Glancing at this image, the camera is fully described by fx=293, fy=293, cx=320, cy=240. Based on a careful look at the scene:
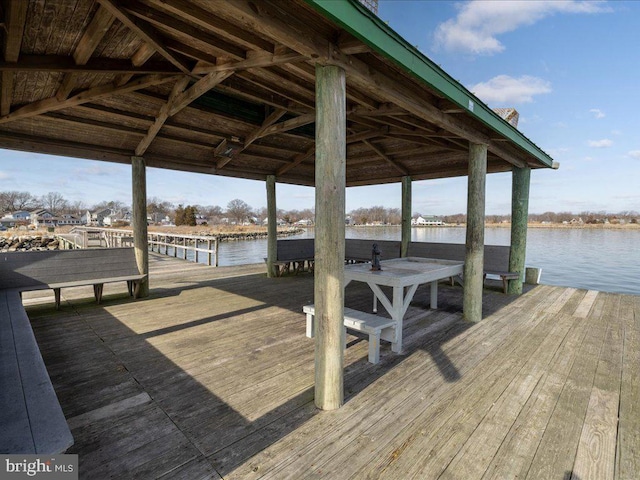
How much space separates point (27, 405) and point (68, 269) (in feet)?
14.6

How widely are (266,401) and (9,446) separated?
1525mm

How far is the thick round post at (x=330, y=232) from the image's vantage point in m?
2.29

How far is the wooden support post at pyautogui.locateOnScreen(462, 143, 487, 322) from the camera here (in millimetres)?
4402

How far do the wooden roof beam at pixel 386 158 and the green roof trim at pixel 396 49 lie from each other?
2.70 m

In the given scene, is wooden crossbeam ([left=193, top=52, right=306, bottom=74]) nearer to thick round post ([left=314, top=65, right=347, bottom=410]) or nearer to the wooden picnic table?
thick round post ([left=314, top=65, right=347, bottom=410])

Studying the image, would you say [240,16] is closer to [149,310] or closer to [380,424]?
[380,424]

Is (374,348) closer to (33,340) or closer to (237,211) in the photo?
(33,340)

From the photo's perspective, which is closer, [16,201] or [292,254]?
[292,254]

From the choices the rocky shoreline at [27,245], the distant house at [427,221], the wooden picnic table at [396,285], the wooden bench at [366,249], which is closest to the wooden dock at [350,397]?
the wooden picnic table at [396,285]

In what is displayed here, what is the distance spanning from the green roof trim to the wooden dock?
8.94ft

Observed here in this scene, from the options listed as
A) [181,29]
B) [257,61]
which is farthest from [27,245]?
[257,61]

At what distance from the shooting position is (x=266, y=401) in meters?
2.43

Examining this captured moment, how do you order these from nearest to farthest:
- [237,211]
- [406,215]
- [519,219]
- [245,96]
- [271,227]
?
[245,96]
[519,219]
[271,227]
[406,215]
[237,211]

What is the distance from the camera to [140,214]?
5773mm
